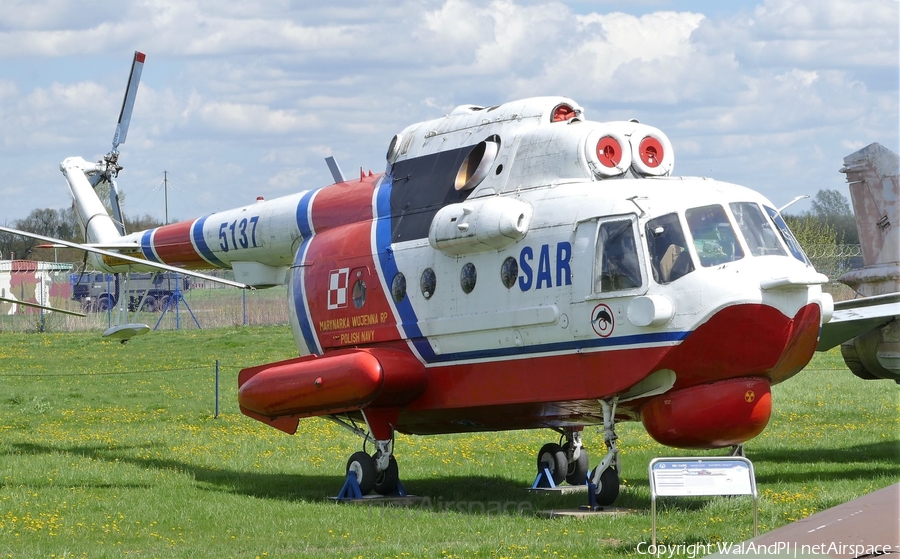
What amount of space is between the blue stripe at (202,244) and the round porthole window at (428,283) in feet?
18.4

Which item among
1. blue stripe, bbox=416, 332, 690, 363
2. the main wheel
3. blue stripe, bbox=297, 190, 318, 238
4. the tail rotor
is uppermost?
the main wheel

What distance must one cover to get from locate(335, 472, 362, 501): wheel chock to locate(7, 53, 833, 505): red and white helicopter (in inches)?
4.4

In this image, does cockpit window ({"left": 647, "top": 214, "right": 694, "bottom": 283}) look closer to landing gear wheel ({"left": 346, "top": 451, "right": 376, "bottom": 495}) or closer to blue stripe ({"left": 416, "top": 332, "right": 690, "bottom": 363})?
blue stripe ({"left": 416, "top": 332, "right": 690, "bottom": 363})

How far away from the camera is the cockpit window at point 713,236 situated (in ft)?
41.5

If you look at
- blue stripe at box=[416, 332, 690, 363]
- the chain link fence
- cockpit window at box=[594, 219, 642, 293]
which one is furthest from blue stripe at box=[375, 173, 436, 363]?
the chain link fence

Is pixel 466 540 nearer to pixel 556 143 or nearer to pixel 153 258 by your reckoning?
pixel 556 143

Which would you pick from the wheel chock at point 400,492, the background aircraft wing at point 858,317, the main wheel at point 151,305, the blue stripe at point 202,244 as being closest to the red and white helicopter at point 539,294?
the wheel chock at point 400,492

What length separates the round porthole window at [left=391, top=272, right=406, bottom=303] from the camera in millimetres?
15422

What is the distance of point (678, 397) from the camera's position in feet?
42.7

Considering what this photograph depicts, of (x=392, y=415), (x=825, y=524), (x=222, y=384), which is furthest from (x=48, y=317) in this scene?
(x=825, y=524)

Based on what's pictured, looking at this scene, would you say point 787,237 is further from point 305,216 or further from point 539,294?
point 305,216

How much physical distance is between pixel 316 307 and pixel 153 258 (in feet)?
17.7

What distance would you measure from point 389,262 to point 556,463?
3.81m

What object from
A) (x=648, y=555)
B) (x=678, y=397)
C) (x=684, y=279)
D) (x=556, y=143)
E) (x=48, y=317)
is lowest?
(x=648, y=555)
